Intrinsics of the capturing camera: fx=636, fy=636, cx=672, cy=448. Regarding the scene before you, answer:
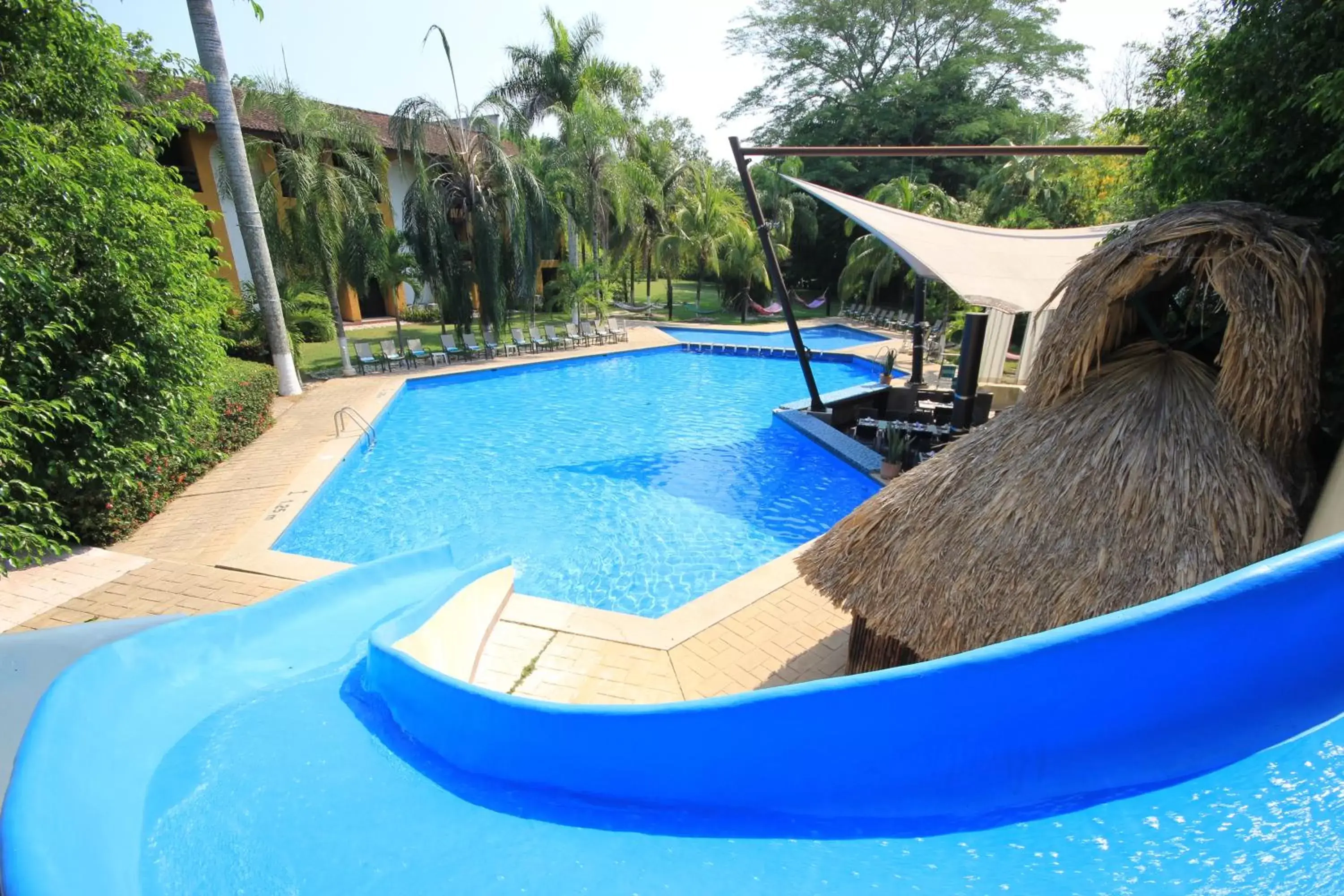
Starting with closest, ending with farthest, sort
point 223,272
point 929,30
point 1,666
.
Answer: point 1,666 < point 223,272 < point 929,30

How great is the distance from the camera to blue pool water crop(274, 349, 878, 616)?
8.28 meters

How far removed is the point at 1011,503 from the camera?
3.93 metres

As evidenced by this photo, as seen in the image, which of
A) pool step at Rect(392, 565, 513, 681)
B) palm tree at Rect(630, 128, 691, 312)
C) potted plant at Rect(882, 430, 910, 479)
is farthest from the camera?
palm tree at Rect(630, 128, 691, 312)

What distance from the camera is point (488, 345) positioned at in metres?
20.5

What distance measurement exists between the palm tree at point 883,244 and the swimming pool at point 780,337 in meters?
1.80

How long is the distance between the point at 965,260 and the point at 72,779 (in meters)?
10.4

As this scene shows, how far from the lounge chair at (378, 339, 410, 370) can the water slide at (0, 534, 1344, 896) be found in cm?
1582

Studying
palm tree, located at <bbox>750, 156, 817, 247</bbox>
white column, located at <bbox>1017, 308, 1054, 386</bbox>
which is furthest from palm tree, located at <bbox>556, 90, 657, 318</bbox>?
white column, located at <bbox>1017, 308, 1054, 386</bbox>

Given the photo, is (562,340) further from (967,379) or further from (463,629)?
(463,629)

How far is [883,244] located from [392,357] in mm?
16545

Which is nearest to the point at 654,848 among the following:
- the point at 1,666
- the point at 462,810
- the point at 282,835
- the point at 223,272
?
the point at 462,810

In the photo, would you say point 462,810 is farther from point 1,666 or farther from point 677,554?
point 677,554

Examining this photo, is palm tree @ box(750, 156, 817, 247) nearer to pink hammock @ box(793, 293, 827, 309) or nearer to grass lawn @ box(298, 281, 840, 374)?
pink hammock @ box(793, 293, 827, 309)

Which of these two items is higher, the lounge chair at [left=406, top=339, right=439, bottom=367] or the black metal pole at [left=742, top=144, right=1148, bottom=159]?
the black metal pole at [left=742, top=144, right=1148, bottom=159]
